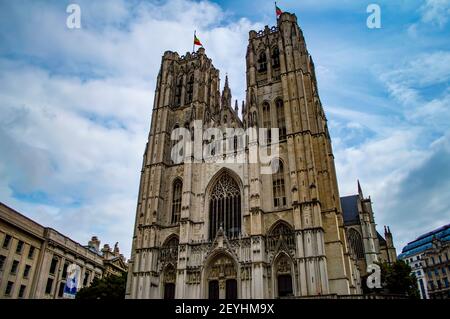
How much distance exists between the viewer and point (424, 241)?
87875mm

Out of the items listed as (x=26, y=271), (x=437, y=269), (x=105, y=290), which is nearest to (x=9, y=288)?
(x=26, y=271)

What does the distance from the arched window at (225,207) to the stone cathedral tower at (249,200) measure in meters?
0.11

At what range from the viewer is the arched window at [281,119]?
4028 cm

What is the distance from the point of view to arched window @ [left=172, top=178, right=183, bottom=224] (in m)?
41.3

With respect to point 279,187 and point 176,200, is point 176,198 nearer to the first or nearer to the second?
point 176,200

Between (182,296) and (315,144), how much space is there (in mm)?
21016

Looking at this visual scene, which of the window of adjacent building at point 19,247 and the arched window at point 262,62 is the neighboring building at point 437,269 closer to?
the arched window at point 262,62

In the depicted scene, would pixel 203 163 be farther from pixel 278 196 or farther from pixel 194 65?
pixel 194 65

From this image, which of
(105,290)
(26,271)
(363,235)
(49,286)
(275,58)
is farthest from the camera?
(363,235)

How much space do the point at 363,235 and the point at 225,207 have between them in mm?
26225

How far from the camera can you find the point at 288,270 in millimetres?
32625

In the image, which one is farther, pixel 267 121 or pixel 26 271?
pixel 267 121

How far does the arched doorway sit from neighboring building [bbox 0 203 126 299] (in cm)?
2010
